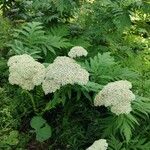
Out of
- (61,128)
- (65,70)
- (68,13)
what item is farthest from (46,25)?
(65,70)

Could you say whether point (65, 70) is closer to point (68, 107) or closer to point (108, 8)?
point (68, 107)

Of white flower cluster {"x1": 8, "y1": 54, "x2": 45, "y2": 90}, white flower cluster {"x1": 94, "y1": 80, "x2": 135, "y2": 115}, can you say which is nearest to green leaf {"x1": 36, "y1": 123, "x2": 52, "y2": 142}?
white flower cluster {"x1": 8, "y1": 54, "x2": 45, "y2": 90}

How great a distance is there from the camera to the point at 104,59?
5969 mm

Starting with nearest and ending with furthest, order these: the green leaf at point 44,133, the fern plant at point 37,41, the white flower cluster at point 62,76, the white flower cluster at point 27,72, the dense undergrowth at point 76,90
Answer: the white flower cluster at point 62,76, the white flower cluster at point 27,72, the dense undergrowth at point 76,90, the green leaf at point 44,133, the fern plant at point 37,41

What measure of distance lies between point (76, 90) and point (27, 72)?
613 mm

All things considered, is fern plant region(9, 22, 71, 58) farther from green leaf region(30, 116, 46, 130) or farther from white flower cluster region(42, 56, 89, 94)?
white flower cluster region(42, 56, 89, 94)

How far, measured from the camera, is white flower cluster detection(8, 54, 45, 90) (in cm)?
511

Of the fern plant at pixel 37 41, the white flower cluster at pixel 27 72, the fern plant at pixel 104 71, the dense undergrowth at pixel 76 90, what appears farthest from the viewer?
the fern plant at pixel 37 41

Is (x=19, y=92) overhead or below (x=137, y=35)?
overhead

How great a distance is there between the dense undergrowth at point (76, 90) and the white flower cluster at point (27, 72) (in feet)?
0.96

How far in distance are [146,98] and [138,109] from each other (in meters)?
0.33

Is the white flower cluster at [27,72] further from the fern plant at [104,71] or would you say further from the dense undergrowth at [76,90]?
the fern plant at [104,71]

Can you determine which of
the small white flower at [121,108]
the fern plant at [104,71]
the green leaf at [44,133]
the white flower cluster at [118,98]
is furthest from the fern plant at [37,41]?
the small white flower at [121,108]

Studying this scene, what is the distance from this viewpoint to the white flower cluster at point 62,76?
4863 mm
